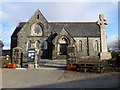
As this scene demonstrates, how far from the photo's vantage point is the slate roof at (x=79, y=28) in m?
51.7

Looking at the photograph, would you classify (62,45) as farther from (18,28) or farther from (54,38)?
(18,28)

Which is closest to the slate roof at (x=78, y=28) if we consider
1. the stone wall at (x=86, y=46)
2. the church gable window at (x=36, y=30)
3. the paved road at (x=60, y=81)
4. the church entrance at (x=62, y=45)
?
the stone wall at (x=86, y=46)

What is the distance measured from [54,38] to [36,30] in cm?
503

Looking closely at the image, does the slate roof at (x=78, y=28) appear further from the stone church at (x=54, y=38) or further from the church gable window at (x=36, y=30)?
the church gable window at (x=36, y=30)

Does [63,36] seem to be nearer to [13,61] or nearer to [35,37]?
[35,37]

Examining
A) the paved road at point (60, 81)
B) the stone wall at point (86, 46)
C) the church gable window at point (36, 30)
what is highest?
the church gable window at point (36, 30)

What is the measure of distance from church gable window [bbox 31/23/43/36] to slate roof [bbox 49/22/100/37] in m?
3.91

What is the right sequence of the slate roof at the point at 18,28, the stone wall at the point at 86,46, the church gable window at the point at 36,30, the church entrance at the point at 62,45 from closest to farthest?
the church entrance at the point at 62,45 → the church gable window at the point at 36,30 → the stone wall at the point at 86,46 → the slate roof at the point at 18,28

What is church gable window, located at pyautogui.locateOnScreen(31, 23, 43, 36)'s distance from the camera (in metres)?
49.6

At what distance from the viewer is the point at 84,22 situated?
55.2 metres

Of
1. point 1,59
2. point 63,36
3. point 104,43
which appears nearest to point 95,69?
point 1,59

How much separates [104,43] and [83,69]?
677 inches

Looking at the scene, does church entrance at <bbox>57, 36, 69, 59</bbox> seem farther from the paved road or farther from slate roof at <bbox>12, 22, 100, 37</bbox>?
the paved road

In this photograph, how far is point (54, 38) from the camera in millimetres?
47812
